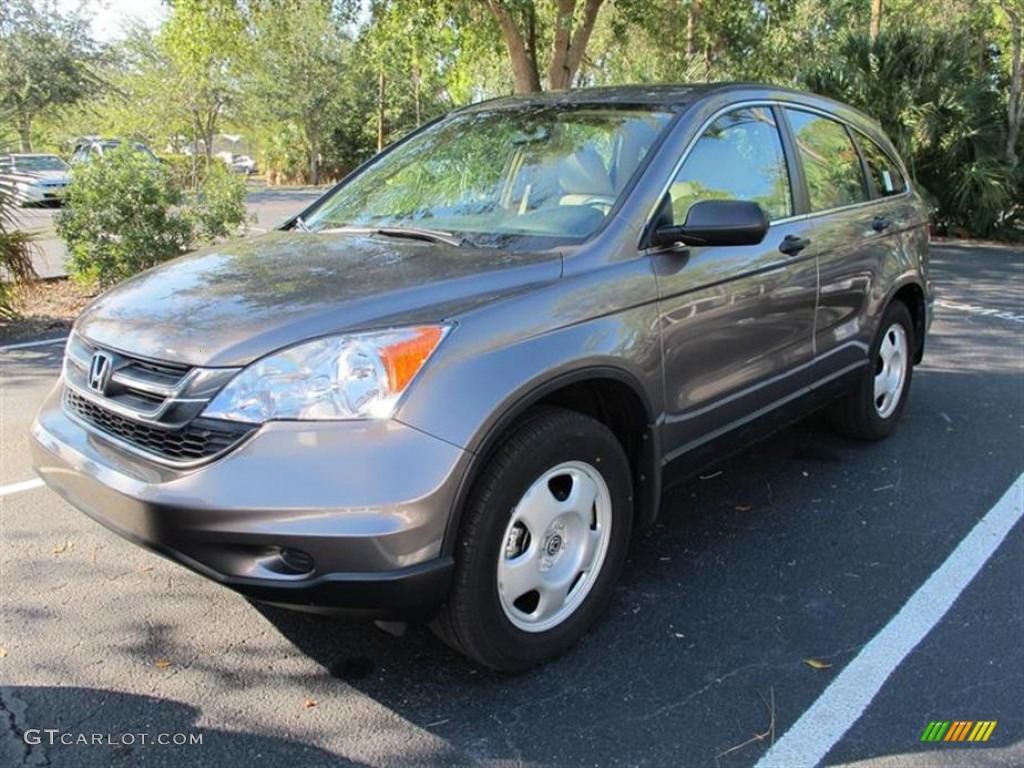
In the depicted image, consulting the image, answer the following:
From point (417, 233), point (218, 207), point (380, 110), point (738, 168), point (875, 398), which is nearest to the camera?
point (417, 233)

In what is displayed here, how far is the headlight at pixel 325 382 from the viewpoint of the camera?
2.29m

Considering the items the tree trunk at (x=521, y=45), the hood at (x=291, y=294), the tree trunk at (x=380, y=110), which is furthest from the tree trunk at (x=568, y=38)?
the tree trunk at (x=380, y=110)

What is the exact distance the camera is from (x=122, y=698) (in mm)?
2629

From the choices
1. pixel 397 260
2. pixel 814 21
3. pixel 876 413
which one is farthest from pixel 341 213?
pixel 814 21

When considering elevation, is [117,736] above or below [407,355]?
below

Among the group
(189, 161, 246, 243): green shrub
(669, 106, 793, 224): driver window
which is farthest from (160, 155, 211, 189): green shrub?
(669, 106, 793, 224): driver window

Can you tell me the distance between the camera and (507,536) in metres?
2.57

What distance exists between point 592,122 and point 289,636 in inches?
89.9

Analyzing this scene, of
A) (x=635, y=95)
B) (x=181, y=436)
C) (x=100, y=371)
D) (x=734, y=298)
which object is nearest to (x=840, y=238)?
(x=734, y=298)

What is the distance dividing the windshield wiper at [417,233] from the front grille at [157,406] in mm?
1040

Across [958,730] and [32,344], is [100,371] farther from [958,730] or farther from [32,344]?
[32,344]

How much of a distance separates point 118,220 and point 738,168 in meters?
7.01

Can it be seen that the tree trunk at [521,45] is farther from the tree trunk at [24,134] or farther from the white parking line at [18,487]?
the white parking line at [18,487]

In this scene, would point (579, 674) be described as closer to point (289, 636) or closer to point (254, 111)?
point (289, 636)
